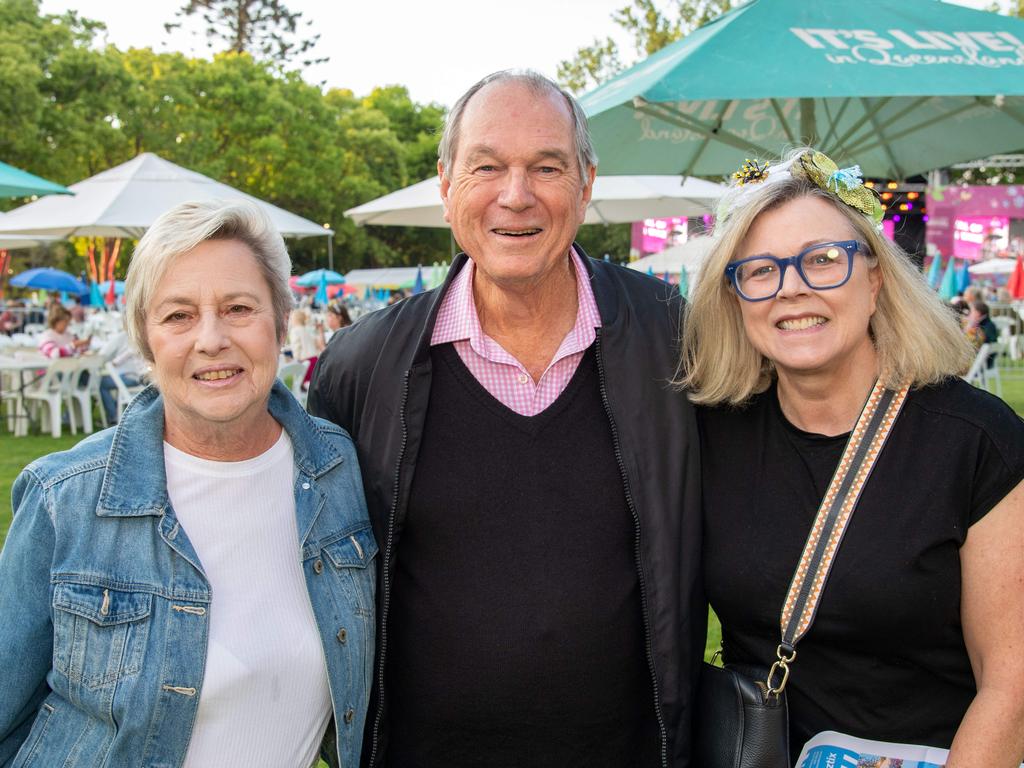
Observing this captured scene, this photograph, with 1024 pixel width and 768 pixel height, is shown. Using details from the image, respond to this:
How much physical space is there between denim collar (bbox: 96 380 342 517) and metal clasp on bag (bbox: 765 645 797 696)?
1226 mm

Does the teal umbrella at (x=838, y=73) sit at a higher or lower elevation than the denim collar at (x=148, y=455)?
higher

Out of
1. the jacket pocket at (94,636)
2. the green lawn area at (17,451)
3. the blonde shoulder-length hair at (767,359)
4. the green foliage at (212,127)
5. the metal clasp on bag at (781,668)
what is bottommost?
the green lawn area at (17,451)

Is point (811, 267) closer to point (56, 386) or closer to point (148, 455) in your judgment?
point (148, 455)

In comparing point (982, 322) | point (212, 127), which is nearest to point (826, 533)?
point (982, 322)

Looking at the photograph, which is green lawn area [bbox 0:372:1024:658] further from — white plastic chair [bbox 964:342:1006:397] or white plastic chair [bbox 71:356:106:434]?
white plastic chair [bbox 964:342:1006:397]

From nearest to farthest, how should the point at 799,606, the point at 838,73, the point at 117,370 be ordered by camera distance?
the point at 799,606 → the point at 838,73 → the point at 117,370

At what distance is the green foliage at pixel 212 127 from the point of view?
27.2 m

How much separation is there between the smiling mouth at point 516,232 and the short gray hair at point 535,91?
10.2 inches

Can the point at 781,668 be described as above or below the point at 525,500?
below

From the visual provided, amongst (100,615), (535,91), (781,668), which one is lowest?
(781,668)

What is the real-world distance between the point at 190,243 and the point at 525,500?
3.42ft

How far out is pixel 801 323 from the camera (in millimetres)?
2312

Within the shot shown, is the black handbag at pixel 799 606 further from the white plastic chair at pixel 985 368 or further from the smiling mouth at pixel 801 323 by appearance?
the white plastic chair at pixel 985 368

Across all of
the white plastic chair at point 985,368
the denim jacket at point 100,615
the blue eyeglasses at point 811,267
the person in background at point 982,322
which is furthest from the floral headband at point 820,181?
the person in background at point 982,322
